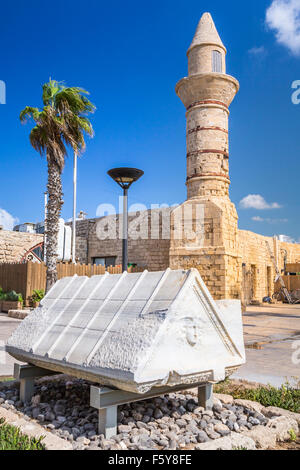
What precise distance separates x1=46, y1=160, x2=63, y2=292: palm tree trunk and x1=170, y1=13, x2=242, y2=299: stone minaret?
17.5 feet

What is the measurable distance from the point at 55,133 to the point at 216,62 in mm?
7445

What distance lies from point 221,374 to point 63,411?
1.38 metres

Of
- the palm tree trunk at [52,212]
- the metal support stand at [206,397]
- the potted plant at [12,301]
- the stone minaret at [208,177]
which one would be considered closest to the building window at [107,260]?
the stone minaret at [208,177]

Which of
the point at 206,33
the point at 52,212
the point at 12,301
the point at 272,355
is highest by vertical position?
the point at 206,33

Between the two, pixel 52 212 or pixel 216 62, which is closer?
pixel 52 212

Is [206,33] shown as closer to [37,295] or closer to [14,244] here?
[37,295]

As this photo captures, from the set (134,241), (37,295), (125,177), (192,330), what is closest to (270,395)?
(192,330)

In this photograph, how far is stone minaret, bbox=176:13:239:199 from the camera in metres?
14.2

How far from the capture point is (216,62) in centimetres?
1455

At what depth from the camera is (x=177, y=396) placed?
3.72 m

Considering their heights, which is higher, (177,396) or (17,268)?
(17,268)

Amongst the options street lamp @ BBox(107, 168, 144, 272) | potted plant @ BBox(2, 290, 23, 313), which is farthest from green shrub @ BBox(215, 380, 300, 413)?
potted plant @ BBox(2, 290, 23, 313)

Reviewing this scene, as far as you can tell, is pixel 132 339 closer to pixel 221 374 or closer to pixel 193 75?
pixel 221 374
